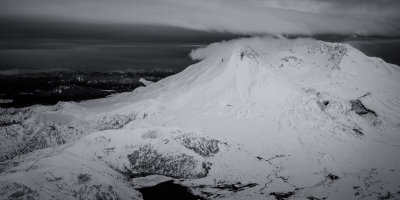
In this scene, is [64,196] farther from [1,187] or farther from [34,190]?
[1,187]

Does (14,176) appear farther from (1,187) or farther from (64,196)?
(64,196)

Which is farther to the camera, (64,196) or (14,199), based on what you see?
(64,196)

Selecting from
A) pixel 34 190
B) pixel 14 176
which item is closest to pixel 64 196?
pixel 34 190

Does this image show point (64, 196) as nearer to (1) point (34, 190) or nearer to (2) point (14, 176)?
(1) point (34, 190)

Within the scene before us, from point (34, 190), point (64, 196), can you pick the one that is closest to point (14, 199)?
point (34, 190)

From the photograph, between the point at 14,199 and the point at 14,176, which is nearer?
the point at 14,199

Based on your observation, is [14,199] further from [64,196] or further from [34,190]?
[64,196]

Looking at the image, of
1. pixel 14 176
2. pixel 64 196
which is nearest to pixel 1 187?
pixel 14 176
